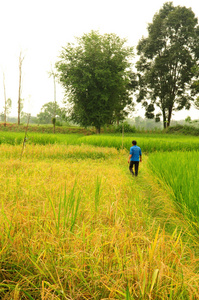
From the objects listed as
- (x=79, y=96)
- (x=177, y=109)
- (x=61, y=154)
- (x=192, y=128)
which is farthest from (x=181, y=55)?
(x=61, y=154)

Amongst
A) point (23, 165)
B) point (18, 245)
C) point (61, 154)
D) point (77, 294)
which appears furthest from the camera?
point (61, 154)

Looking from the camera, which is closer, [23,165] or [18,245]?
[18,245]

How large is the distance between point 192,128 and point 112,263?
1094 inches

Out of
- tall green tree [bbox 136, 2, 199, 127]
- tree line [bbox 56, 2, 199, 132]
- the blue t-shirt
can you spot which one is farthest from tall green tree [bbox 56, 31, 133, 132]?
the blue t-shirt

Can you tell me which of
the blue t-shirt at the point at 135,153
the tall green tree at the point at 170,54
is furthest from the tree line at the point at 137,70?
the blue t-shirt at the point at 135,153

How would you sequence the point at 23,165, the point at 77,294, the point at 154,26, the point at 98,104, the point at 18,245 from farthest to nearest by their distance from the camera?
the point at 154,26 < the point at 98,104 < the point at 23,165 < the point at 18,245 < the point at 77,294

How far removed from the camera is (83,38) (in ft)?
79.9

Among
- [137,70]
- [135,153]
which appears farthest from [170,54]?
[135,153]

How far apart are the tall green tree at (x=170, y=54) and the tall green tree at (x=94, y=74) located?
531 centimetres

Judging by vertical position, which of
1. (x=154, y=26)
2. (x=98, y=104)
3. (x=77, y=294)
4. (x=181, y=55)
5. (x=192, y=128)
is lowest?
(x=77, y=294)

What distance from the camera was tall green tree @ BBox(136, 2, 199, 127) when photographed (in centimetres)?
2658

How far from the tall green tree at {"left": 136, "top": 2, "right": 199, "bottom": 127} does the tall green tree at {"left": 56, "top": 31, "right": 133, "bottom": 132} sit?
5.31 metres

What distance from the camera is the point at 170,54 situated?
26.8 m

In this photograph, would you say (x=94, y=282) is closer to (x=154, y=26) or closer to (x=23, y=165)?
(x=23, y=165)
